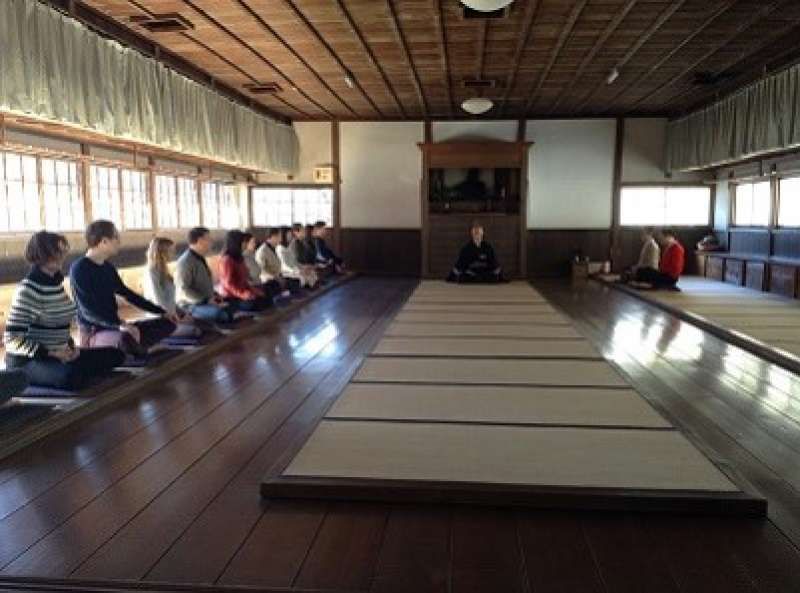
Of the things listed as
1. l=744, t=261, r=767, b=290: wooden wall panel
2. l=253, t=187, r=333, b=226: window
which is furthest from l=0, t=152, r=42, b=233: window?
l=744, t=261, r=767, b=290: wooden wall panel

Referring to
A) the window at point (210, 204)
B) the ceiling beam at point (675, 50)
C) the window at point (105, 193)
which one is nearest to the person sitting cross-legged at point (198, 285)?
the window at point (105, 193)

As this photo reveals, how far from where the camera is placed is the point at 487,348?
469cm

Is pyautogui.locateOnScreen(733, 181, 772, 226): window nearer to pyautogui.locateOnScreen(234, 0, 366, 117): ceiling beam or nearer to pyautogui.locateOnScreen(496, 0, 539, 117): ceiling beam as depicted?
pyautogui.locateOnScreen(496, 0, 539, 117): ceiling beam

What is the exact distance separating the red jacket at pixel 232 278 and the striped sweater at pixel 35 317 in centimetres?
262

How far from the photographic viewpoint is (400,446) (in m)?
2.67

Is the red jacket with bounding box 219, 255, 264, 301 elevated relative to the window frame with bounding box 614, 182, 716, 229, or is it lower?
lower

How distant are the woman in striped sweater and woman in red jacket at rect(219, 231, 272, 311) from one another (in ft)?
8.11

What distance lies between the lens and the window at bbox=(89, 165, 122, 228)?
656 cm

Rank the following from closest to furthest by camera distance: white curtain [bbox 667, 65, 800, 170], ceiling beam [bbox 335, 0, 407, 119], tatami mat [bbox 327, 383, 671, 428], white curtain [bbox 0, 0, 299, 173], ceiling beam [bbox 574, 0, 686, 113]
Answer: tatami mat [bbox 327, 383, 671, 428] → white curtain [bbox 0, 0, 299, 173] → ceiling beam [bbox 574, 0, 686, 113] → ceiling beam [bbox 335, 0, 407, 119] → white curtain [bbox 667, 65, 800, 170]

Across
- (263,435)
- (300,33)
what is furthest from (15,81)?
(263,435)

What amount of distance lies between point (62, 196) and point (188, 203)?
2806mm

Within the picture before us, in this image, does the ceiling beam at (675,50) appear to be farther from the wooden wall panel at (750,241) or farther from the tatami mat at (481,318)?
the tatami mat at (481,318)

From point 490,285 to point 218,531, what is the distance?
7586 millimetres

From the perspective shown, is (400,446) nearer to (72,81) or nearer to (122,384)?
(122,384)
